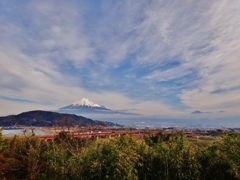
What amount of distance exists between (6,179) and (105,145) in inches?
147

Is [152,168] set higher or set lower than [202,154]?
lower

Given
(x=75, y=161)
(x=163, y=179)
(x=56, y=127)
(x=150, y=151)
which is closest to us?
(x=163, y=179)

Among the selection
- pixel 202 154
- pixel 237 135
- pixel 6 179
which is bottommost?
pixel 6 179

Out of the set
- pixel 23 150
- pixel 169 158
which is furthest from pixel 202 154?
pixel 23 150

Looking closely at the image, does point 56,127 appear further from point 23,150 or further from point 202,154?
point 202,154

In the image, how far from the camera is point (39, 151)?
9688 millimetres

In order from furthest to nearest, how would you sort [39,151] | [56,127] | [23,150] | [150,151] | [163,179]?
1. [56,127]
2. [23,150]
3. [39,151]
4. [150,151]
5. [163,179]

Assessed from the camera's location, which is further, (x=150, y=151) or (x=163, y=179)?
(x=150, y=151)

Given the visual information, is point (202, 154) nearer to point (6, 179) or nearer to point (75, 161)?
point (75, 161)

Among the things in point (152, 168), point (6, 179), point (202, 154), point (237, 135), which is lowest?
point (6, 179)

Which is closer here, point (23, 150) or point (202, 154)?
point (202, 154)

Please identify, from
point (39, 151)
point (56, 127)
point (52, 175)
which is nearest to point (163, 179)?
point (52, 175)

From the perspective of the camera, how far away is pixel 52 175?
8.39 m

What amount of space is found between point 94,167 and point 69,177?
116cm
